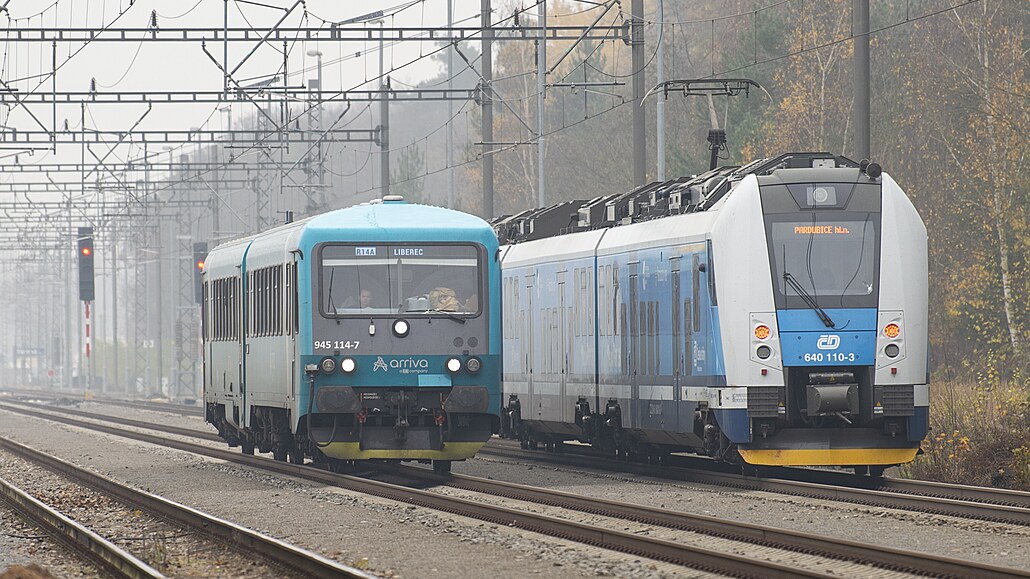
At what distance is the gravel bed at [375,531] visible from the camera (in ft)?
40.3

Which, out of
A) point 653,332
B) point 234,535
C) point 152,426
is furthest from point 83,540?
point 152,426

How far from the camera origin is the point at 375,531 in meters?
15.2

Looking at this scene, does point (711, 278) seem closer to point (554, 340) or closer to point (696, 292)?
point (696, 292)

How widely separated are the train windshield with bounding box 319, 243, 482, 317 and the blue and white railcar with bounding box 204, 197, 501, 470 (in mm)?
12

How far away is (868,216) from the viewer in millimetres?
18594

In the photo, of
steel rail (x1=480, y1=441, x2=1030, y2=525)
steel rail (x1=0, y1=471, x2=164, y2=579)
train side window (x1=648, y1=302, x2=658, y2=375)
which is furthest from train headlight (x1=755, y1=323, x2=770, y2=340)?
steel rail (x1=0, y1=471, x2=164, y2=579)

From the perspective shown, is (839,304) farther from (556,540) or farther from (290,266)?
(290,266)

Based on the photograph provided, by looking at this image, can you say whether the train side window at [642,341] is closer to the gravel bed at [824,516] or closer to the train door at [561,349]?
the gravel bed at [824,516]

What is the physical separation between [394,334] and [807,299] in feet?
16.4

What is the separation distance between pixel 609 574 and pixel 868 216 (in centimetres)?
800

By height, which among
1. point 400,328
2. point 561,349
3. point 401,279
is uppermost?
point 401,279

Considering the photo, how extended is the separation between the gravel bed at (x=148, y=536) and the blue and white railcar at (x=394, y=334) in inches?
109

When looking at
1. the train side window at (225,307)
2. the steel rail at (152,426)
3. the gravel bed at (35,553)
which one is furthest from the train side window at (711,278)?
the steel rail at (152,426)

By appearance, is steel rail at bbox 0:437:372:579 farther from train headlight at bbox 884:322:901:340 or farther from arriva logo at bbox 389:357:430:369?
train headlight at bbox 884:322:901:340
